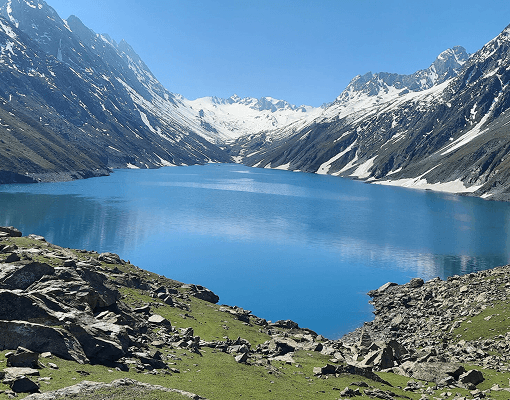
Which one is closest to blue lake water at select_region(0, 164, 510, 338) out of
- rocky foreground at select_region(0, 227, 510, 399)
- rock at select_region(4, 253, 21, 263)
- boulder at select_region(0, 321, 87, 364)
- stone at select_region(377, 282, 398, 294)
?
stone at select_region(377, 282, 398, 294)

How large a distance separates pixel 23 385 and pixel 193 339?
15.3 metres

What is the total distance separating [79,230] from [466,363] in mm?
92027

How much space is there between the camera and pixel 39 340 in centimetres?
2092

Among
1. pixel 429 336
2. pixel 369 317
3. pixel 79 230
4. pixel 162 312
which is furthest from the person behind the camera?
pixel 79 230

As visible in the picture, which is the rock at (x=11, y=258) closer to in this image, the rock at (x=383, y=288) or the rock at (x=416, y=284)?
the rock at (x=383, y=288)

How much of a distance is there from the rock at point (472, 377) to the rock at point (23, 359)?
25277 mm

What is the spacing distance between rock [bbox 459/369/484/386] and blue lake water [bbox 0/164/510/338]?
26.5 m

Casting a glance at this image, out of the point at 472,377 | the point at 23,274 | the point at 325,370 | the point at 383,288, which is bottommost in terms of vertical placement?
the point at 325,370

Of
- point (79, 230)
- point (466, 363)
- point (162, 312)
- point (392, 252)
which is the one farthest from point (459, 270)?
point (79, 230)

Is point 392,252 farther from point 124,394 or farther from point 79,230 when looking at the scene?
point 124,394

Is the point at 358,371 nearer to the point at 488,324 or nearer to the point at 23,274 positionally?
the point at 488,324

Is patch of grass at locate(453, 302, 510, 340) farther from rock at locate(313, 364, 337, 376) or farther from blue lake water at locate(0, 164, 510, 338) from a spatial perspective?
rock at locate(313, 364, 337, 376)

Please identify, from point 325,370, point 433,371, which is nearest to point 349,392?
point 325,370

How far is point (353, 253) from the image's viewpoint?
9406cm
